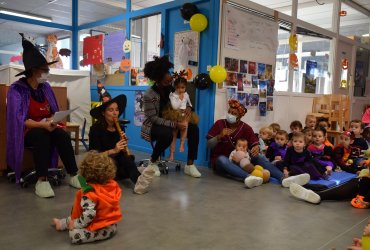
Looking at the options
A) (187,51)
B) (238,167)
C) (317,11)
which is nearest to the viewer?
(238,167)

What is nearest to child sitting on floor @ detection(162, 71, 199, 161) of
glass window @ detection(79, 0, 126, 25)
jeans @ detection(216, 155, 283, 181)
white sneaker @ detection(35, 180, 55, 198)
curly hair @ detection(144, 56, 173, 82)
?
curly hair @ detection(144, 56, 173, 82)

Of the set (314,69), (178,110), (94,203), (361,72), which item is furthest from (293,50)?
(94,203)

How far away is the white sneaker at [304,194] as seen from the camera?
265 cm

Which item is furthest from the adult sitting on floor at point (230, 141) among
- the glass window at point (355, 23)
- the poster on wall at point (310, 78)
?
the glass window at point (355, 23)

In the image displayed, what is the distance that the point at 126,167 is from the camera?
303cm

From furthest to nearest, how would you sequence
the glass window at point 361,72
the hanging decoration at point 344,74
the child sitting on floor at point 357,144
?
the glass window at point 361,72 < the hanging decoration at point 344,74 < the child sitting on floor at point 357,144

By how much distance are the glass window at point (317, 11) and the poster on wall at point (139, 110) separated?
14.6 ft

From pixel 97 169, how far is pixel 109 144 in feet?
4.03

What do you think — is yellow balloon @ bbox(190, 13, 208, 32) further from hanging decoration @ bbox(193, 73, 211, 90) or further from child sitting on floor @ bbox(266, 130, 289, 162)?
child sitting on floor @ bbox(266, 130, 289, 162)

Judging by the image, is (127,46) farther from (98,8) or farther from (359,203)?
(359,203)

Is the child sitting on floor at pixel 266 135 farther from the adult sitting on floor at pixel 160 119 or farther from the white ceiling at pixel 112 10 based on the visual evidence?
the white ceiling at pixel 112 10

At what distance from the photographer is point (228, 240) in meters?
1.91

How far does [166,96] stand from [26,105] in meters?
1.40

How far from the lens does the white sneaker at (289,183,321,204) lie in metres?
2.65
